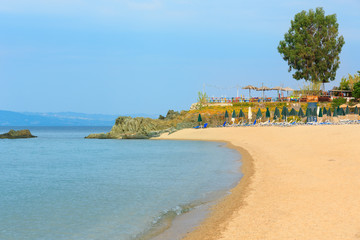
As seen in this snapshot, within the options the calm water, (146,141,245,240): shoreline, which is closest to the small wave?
the calm water

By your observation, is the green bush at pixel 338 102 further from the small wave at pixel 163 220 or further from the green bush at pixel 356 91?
the small wave at pixel 163 220

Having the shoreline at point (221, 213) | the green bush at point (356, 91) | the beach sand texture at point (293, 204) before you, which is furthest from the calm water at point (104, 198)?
the green bush at point (356, 91)

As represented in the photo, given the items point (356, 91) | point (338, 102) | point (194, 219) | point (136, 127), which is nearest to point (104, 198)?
point (194, 219)

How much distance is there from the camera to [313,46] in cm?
7288

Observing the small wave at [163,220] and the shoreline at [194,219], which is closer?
the shoreline at [194,219]

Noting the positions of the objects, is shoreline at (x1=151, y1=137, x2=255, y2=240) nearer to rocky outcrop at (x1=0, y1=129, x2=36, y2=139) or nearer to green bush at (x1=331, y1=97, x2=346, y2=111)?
green bush at (x1=331, y1=97, x2=346, y2=111)

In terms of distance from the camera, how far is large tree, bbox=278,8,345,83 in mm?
73125

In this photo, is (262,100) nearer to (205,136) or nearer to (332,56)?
(332,56)

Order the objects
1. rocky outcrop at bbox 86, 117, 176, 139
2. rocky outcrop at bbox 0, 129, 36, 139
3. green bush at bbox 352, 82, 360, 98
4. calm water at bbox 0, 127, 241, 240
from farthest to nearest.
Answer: rocky outcrop at bbox 0, 129, 36, 139 → green bush at bbox 352, 82, 360, 98 → rocky outcrop at bbox 86, 117, 176, 139 → calm water at bbox 0, 127, 241, 240

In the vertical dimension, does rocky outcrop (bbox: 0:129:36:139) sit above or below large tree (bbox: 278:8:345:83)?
below

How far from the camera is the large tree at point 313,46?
7312cm

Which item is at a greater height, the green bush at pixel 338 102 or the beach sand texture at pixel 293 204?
the green bush at pixel 338 102

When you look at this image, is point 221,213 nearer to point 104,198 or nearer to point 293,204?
point 293,204

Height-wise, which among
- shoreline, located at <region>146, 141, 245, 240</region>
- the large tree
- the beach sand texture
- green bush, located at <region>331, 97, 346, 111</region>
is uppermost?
the large tree
